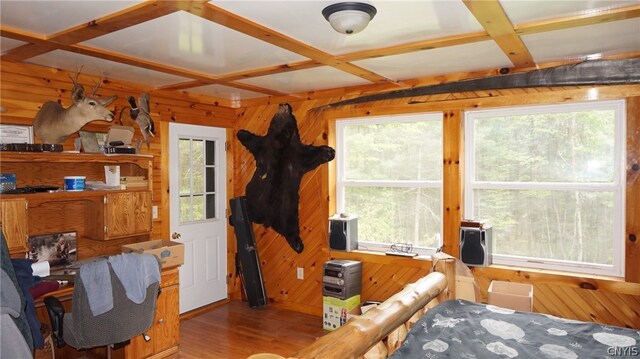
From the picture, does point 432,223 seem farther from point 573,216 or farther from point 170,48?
point 170,48

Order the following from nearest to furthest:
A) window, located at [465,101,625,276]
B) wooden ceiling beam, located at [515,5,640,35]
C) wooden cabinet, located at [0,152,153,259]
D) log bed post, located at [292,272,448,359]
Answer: log bed post, located at [292,272,448,359] → wooden ceiling beam, located at [515,5,640,35] → wooden cabinet, located at [0,152,153,259] → window, located at [465,101,625,276]

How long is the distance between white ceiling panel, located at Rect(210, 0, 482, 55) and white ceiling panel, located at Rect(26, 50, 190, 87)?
62.5 inches

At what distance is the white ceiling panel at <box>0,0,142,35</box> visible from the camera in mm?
2082

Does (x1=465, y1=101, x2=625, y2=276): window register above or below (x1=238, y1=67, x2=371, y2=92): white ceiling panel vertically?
below

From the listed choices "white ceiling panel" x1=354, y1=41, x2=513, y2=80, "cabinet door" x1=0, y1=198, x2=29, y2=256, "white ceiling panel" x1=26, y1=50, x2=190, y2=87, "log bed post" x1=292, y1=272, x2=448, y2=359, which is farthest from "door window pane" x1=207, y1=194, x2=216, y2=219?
"log bed post" x1=292, y1=272, x2=448, y2=359

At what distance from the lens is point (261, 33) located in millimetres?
2467

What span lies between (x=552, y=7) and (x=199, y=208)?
387 cm

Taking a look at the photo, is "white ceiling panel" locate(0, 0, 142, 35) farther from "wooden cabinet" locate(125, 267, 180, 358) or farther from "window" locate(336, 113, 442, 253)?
"window" locate(336, 113, 442, 253)

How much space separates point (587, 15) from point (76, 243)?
401 cm

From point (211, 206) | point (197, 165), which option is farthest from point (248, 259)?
point (197, 165)

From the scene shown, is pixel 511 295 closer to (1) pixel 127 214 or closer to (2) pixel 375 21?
(2) pixel 375 21

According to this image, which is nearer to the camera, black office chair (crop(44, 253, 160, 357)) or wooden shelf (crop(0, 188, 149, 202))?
black office chair (crop(44, 253, 160, 357))

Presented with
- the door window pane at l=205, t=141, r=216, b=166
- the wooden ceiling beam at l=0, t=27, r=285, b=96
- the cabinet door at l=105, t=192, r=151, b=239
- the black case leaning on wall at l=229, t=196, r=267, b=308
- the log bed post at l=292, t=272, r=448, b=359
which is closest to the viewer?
the log bed post at l=292, t=272, r=448, b=359

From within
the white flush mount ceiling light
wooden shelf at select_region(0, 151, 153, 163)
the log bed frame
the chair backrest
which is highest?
the white flush mount ceiling light
